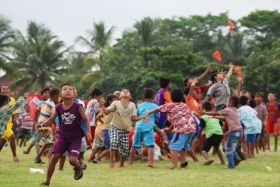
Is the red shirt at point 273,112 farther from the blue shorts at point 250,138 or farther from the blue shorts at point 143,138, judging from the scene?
the blue shorts at point 143,138

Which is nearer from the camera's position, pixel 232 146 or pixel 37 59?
pixel 232 146

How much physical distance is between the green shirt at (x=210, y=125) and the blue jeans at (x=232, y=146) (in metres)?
0.63

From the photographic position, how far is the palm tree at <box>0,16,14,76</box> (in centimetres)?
4406

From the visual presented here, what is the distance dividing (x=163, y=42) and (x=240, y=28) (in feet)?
40.5

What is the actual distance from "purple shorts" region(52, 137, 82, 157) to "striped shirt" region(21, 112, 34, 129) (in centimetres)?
1238

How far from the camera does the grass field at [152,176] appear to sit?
9.48 meters

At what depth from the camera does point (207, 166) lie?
41.9 ft

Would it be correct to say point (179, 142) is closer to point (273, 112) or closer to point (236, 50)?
point (273, 112)

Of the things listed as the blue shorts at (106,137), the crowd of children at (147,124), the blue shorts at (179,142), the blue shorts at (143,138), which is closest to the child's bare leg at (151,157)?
the crowd of children at (147,124)

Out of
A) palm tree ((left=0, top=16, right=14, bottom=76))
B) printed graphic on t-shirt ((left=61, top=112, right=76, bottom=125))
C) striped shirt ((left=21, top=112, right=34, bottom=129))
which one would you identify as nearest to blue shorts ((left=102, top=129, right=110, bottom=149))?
printed graphic on t-shirt ((left=61, top=112, right=76, bottom=125))

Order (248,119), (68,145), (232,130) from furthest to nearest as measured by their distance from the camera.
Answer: (248,119) → (232,130) → (68,145)

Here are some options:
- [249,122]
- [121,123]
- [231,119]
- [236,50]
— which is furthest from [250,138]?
[236,50]

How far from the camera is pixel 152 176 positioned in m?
10.6

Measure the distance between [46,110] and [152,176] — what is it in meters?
3.44
